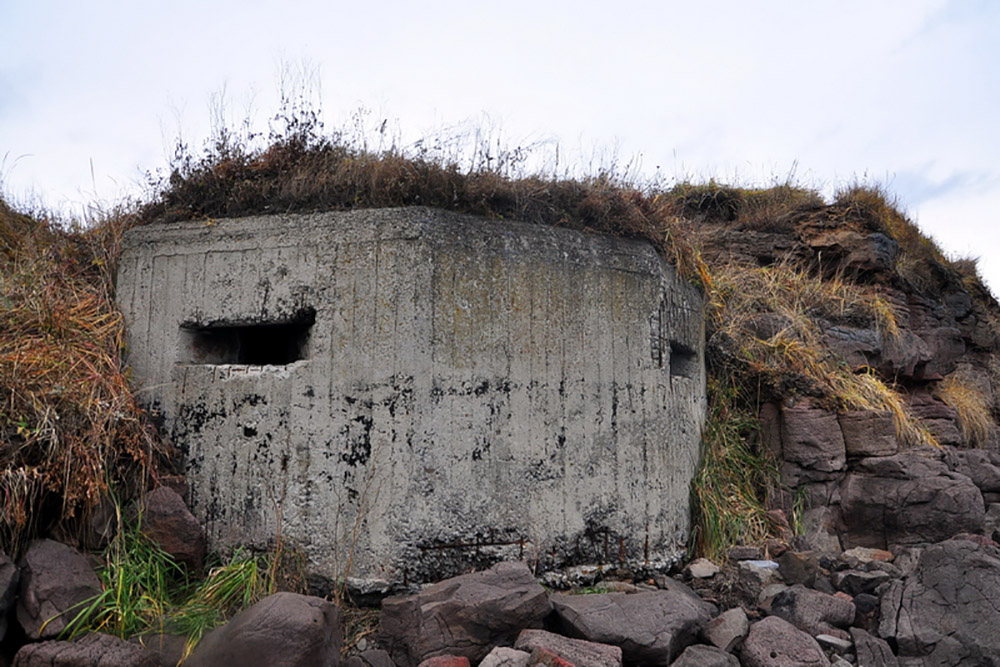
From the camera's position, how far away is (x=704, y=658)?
333 centimetres

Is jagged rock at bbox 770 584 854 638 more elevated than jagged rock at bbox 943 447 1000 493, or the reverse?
jagged rock at bbox 943 447 1000 493

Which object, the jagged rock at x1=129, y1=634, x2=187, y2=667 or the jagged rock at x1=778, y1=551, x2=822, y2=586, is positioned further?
the jagged rock at x1=778, y1=551, x2=822, y2=586

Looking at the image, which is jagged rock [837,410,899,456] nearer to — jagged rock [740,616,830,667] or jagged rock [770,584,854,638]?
jagged rock [770,584,854,638]

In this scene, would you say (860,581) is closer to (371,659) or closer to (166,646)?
(371,659)

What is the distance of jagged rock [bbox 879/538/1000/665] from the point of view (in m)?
3.60

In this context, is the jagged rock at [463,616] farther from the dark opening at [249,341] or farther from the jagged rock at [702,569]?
the dark opening at [249,341]

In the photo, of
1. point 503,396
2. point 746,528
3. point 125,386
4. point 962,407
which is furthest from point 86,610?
point 962,407

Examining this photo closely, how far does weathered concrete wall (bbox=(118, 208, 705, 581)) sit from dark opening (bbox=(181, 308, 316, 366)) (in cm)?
1

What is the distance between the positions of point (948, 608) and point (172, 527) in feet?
13.1

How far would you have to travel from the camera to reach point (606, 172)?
198 inches

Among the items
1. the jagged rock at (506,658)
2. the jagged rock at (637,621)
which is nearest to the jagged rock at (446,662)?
the jagged rock at (506,658)

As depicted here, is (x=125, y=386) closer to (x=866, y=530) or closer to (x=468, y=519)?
(x=468, y=519)

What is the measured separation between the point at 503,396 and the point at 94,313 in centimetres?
249

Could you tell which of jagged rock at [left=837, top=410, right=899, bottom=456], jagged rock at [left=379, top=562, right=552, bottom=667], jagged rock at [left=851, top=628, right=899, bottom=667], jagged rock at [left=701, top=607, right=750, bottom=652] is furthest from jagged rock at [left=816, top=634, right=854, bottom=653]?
jagged rock at [left=837, top=410, right=899, bottom=456]
